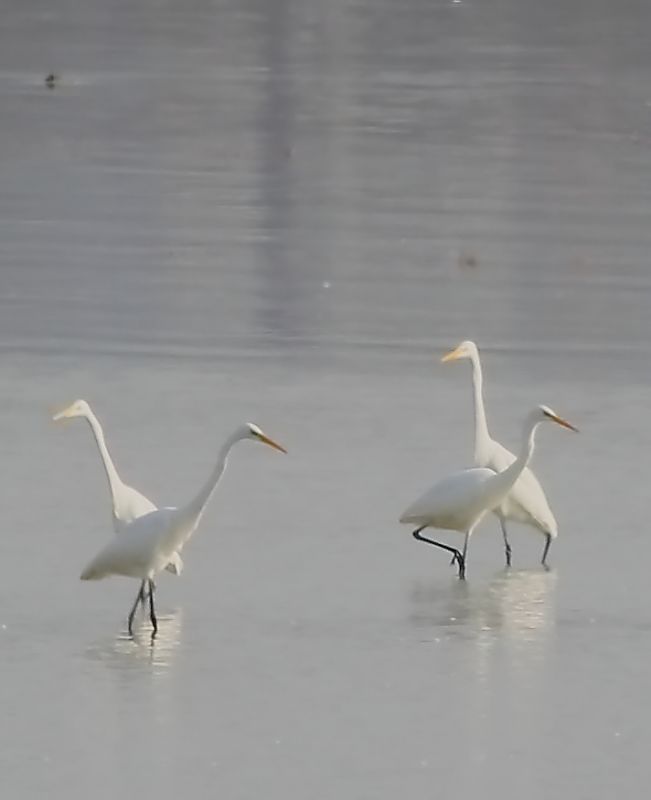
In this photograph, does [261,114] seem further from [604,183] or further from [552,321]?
[552,321]

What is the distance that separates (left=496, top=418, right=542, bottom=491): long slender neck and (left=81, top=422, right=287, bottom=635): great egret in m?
1.36

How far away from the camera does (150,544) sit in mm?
8719

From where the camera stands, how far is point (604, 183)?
1964 centimetres

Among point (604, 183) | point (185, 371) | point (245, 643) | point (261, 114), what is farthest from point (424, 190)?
point (245, 643)

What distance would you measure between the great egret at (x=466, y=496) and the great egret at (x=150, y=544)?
3.78 ft

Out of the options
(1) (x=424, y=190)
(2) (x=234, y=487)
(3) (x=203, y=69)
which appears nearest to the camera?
(2) (x=234, y=487)

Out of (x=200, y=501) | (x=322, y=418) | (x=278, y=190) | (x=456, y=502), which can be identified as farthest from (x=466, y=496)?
(x=278, y=190)

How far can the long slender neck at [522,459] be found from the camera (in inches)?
386

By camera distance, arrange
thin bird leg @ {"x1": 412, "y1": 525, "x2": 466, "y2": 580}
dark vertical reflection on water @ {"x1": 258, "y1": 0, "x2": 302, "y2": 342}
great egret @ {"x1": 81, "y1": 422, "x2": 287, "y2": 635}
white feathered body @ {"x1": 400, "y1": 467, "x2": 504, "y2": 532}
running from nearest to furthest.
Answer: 1. great egret @ {"x1": 81, "y1": 422, "x2": 287, "y2": 635}
2. thin bird leg @ {"x1": 412, "y1": 525, "x2": 466, "y2": 580}
3. white feathered body @ {"x1": 400, "y1": 467, "x2": 504, "y2": 532}
4. dark vertical reflection on water @ {"x1": 258, "y1": 0, "x2": 302, "y2": 342}

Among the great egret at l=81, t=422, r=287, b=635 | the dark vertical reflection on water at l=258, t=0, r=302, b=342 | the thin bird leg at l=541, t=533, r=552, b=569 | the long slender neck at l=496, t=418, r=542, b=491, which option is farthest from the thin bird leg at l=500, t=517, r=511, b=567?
the dark vertical reflection on water at l=258, t=0, r=302, b=342

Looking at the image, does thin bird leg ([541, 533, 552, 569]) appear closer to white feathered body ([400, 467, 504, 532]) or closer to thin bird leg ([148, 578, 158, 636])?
white feathered body ([400, 467, 504, 532])

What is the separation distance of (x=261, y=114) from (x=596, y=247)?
672cm

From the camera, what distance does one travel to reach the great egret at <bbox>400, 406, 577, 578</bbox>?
9.77 meters

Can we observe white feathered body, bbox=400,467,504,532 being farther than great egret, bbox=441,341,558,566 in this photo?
No
